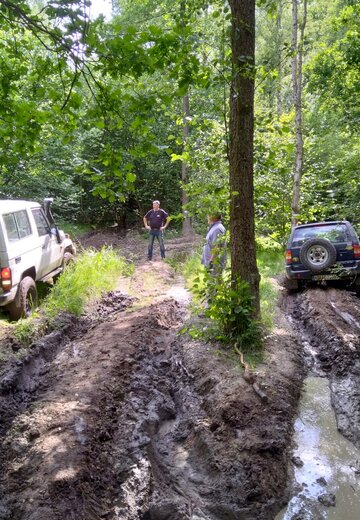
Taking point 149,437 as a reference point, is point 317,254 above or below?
above

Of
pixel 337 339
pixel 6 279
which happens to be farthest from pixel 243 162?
pixel 6 279

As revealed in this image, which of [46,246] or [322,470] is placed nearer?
[322,470]

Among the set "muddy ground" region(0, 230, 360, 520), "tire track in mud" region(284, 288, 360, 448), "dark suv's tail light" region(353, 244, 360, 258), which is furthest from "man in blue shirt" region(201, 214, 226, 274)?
"dark suv's tail light" region(353, 244, 360, 258)

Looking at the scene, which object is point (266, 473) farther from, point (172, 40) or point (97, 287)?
point (97, 287)

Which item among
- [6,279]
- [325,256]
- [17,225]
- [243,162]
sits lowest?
[325,256]

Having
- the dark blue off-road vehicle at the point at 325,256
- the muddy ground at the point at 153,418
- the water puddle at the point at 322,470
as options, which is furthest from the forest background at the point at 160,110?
the water puddle at the point at 322,470

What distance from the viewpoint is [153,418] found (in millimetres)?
4488

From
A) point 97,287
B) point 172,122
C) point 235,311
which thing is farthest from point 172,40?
point 172,122

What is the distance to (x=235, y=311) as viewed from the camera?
575 cm

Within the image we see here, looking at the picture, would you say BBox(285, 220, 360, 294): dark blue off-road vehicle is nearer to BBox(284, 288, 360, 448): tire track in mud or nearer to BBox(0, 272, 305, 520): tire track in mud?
BBox(284, 288, 360, 448): tire track in mud

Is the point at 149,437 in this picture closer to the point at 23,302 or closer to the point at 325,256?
the point at 23,302

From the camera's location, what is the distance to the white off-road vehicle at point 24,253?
6.77m

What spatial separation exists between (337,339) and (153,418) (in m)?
3.48

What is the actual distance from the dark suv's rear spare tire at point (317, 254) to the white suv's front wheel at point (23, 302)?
17.4ft
